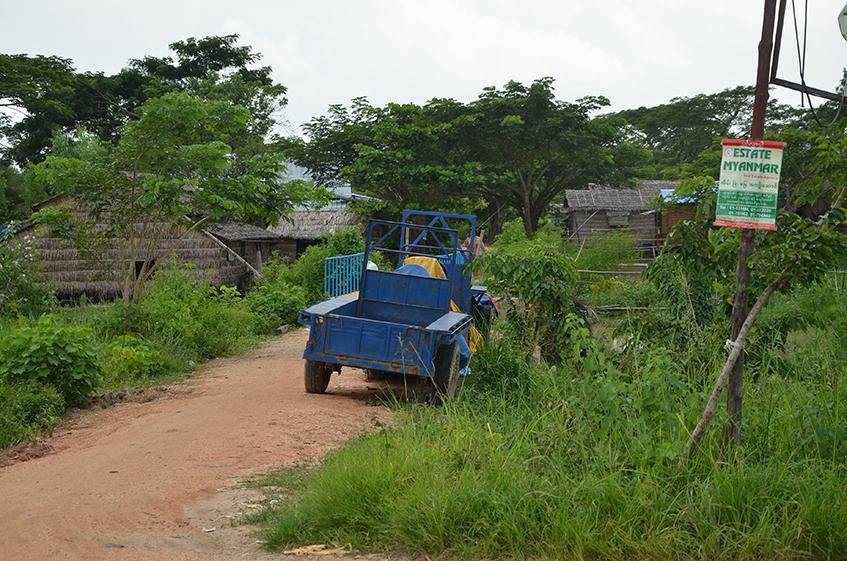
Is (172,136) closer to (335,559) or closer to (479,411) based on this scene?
(479,411)

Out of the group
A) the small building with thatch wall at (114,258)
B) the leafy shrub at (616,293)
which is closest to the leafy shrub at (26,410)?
the small building with thatch wall at (114,258)

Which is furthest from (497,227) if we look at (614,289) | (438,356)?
(438,356)

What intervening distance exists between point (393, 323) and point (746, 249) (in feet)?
17.8

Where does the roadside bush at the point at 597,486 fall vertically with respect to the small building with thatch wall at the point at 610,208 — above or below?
below

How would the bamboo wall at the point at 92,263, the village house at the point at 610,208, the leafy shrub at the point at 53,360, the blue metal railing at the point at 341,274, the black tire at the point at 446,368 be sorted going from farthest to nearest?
the village house at the point at 610,208
the blue metal railing at the point at 341,274
the bamboo wall at the point at 92,263
the leafy shrub at the point at 53,360
the black tire at the point at 446,368

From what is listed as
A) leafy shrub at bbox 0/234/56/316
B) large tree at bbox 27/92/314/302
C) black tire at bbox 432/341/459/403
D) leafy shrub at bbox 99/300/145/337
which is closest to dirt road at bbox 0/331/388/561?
black tire at bbox 432/341/459/403

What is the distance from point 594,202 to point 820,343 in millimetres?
31353

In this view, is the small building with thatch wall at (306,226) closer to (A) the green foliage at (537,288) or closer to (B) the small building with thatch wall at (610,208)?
(B) the small building with thatch wall at (610,208)

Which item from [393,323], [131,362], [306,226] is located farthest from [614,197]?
[393,323]

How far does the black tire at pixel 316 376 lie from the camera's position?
10.1 meters

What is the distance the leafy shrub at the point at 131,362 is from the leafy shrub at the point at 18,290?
298 cm

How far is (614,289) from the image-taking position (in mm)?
19297

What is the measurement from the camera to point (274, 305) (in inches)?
734

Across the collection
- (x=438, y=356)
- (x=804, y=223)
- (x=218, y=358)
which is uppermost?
(x=804, y=223)
